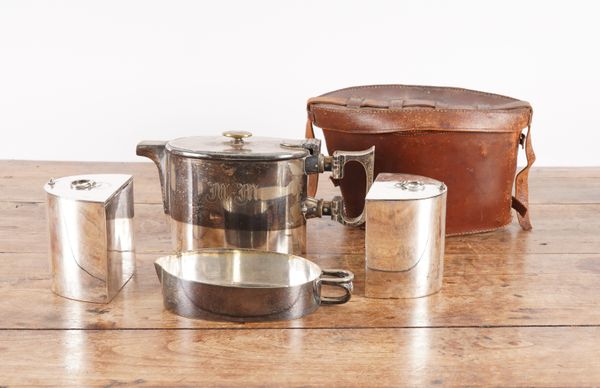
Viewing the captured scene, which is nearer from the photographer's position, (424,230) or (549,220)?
(424,230)

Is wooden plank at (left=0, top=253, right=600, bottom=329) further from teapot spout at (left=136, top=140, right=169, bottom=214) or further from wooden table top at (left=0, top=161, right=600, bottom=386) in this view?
teapot spout at (left=136, top=140, right=169, bottom=214)

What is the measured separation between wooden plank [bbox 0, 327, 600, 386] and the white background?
49.9 inches

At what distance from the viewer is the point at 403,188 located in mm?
1186

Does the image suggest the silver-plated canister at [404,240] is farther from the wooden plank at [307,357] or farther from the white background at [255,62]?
the white background at [255,62]

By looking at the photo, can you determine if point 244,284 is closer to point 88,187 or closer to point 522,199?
point 88,187

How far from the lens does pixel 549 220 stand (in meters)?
→ 1.57

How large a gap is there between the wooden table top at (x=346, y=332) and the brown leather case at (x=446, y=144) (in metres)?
0.06

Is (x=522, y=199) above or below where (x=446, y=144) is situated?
below

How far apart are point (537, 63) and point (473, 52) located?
17 cm

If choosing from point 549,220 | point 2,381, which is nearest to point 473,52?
point 549,220

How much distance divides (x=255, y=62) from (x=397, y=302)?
121cm

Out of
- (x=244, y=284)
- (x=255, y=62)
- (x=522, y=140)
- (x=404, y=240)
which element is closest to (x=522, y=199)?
(x=522, y=140)

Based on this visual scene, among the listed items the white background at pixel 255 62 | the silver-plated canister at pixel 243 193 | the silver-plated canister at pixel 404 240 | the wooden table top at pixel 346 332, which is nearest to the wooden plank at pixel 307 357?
the wooden table top at pixel 346 332

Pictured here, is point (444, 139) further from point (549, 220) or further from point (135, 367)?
point (135, 367)
